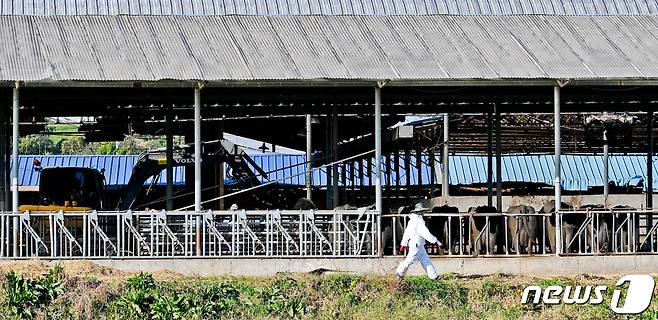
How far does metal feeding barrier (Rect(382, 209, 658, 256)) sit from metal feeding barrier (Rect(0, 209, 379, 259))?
36.7 inches

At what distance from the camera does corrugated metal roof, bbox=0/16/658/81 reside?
82.9 ft

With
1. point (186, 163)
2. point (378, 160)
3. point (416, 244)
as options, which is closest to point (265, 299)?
point (416, 244)

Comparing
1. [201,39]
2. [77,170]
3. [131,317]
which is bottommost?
[131,317]

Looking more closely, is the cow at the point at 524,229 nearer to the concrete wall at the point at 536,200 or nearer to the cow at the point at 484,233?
the cow at the point at 484,233

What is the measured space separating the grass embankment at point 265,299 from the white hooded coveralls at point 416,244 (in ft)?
0.82

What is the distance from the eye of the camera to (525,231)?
2656 cm

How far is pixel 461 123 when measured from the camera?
43.8 meters

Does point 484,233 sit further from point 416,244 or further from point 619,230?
point 416,244

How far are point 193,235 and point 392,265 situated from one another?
3.49 metres

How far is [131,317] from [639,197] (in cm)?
2723

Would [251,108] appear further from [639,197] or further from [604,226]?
[639,197]

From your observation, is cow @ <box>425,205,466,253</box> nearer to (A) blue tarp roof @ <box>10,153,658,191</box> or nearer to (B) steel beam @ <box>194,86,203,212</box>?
(B) steel beam @ <box>194,86,203,212</box>

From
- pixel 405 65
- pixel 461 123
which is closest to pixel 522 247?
pixel 405 65

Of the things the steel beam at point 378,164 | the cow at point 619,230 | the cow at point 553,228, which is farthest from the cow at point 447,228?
the cow at point 619,230
